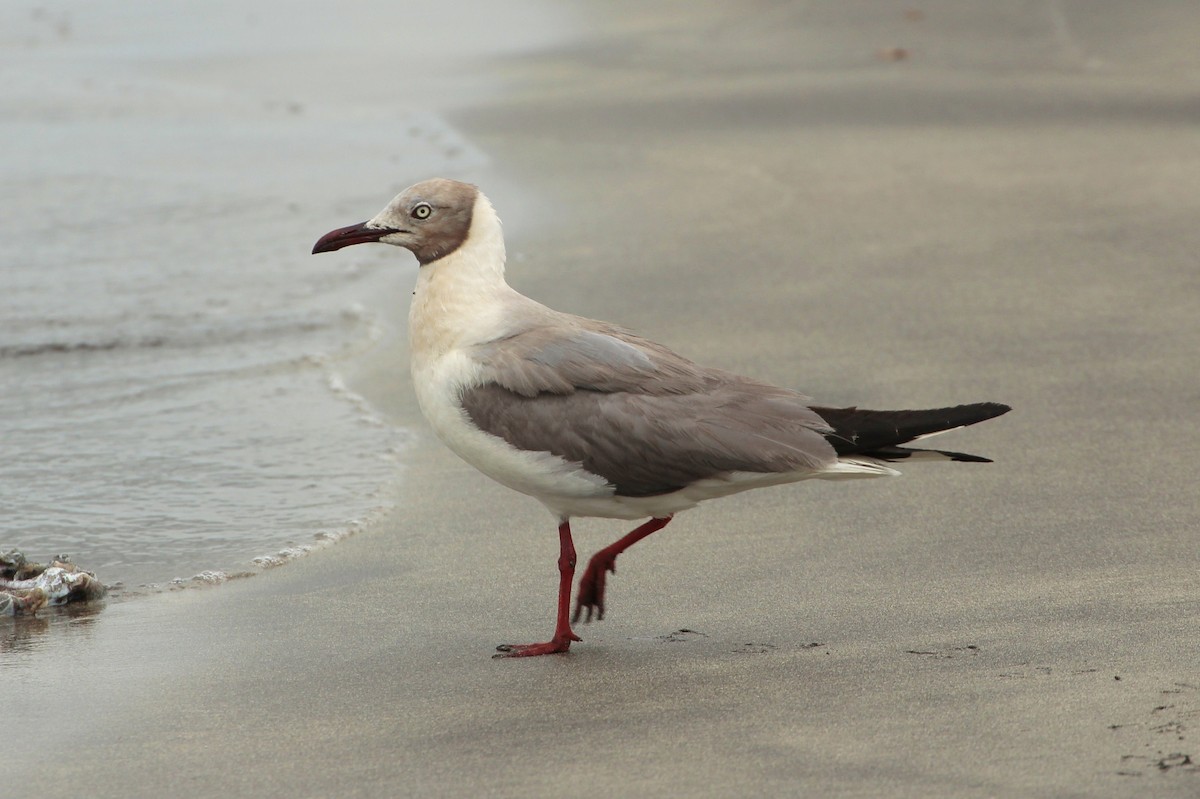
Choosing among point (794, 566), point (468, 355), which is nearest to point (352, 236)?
point (468, 355)

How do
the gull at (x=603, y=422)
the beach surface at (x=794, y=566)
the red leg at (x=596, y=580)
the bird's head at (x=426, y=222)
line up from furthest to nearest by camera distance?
the bird's head at (x=426, y=222) → the red leg at (x=596, y=580) → the gull at (x=603, y=422) → the beach surface at (x=794, y=566)

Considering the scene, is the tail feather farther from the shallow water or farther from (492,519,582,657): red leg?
the shallow water

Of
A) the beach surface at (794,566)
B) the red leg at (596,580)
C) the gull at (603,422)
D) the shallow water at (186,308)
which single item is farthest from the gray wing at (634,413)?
the shallow water at (186,308)

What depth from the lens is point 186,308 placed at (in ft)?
26.8

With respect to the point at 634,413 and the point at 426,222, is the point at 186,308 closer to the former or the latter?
the point at 426,222

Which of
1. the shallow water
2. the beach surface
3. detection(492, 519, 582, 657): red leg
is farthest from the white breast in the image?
the shallow water

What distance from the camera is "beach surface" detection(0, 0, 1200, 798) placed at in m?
3.35

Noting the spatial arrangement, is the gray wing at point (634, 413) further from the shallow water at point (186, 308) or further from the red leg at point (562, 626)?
the shallow water at point (186, 308)

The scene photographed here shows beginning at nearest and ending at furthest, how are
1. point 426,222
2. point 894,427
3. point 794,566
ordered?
point 894,427 < point 426,222 < point 794,566

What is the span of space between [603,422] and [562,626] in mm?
576

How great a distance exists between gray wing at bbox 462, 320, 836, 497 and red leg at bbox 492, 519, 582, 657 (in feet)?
1.00

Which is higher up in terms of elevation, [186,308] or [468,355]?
[468,355]

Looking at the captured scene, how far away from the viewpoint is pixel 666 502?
416 cm

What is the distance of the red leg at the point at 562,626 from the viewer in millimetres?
4102
